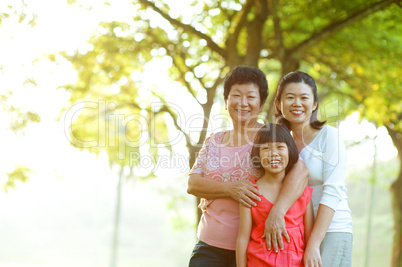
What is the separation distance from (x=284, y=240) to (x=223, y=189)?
42cm

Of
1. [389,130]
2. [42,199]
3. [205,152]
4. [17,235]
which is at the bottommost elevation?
[17,235]

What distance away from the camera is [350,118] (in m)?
9.28

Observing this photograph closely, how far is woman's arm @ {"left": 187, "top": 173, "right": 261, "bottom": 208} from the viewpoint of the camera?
7.92 ft

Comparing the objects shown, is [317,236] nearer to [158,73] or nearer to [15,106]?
[15,106]

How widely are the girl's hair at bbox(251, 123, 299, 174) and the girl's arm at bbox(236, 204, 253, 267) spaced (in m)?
0.30

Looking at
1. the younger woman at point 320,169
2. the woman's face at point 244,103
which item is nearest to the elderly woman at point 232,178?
the woman's face at point 244,103

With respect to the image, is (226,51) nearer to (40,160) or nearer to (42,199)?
(40,160)

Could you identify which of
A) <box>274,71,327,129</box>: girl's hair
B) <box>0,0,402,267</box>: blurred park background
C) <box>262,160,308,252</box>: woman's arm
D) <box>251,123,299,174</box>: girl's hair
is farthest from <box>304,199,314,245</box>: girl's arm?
<box>0,0,402,267</box>: blurred park background

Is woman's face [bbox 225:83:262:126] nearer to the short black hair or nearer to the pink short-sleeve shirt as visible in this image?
the short black hair

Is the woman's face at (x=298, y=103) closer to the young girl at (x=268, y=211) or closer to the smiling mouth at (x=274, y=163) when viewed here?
the young girl at (x=268, y=211)

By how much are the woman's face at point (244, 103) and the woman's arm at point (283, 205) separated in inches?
17.4

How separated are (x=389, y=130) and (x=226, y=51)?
3.82 metres

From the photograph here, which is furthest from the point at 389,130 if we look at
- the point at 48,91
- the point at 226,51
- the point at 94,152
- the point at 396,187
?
the point at 48,91

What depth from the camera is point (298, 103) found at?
2504 mm
